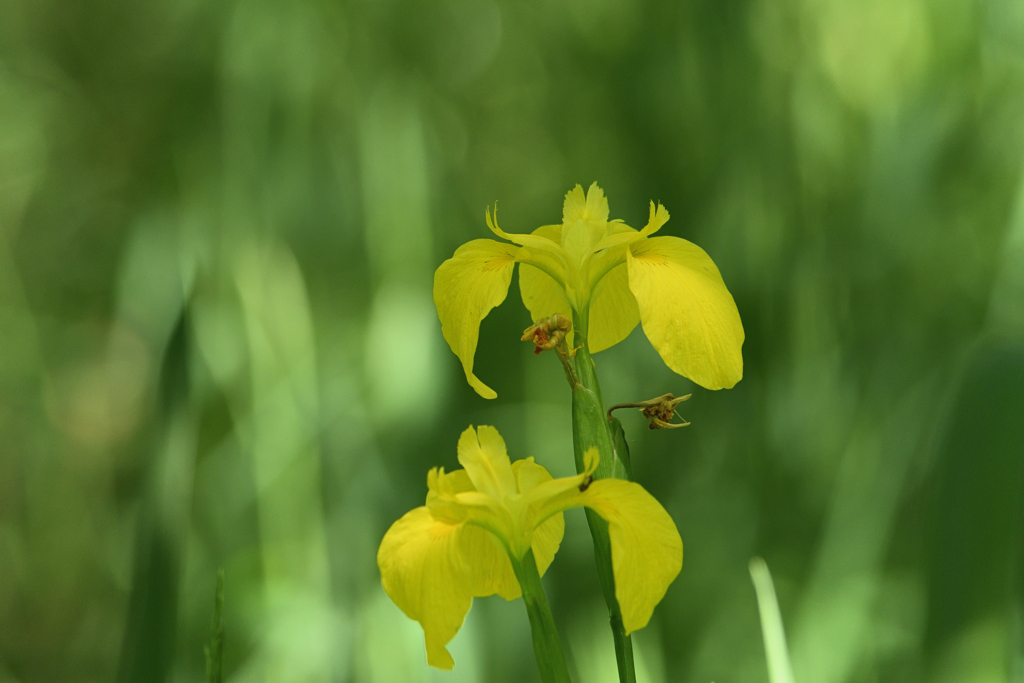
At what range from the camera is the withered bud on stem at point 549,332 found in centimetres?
19

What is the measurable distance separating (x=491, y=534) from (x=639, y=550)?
5 cm

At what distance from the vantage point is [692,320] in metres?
0.17

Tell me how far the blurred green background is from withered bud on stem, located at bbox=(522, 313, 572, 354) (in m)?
0.29

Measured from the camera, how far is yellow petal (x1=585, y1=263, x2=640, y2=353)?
0.24m

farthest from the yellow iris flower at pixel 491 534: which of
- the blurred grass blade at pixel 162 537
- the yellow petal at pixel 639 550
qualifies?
the blurred grass blade at pixel 162 537

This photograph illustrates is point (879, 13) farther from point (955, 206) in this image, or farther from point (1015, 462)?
point (1015, 462)

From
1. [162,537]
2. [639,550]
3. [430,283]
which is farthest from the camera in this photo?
[430,283]

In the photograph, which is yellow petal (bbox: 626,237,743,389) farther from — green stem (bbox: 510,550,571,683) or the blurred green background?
the blurred green background

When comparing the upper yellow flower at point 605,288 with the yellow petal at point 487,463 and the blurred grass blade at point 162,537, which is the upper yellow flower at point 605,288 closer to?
the yellow petal at point 487,463

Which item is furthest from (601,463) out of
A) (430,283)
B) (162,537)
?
(430,283)

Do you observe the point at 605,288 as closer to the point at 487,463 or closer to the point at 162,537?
the point at 487,463

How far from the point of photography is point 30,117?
2.24 ft

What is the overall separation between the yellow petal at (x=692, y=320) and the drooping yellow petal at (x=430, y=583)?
0.25ft

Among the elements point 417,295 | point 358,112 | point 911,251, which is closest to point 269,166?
point 358,112
